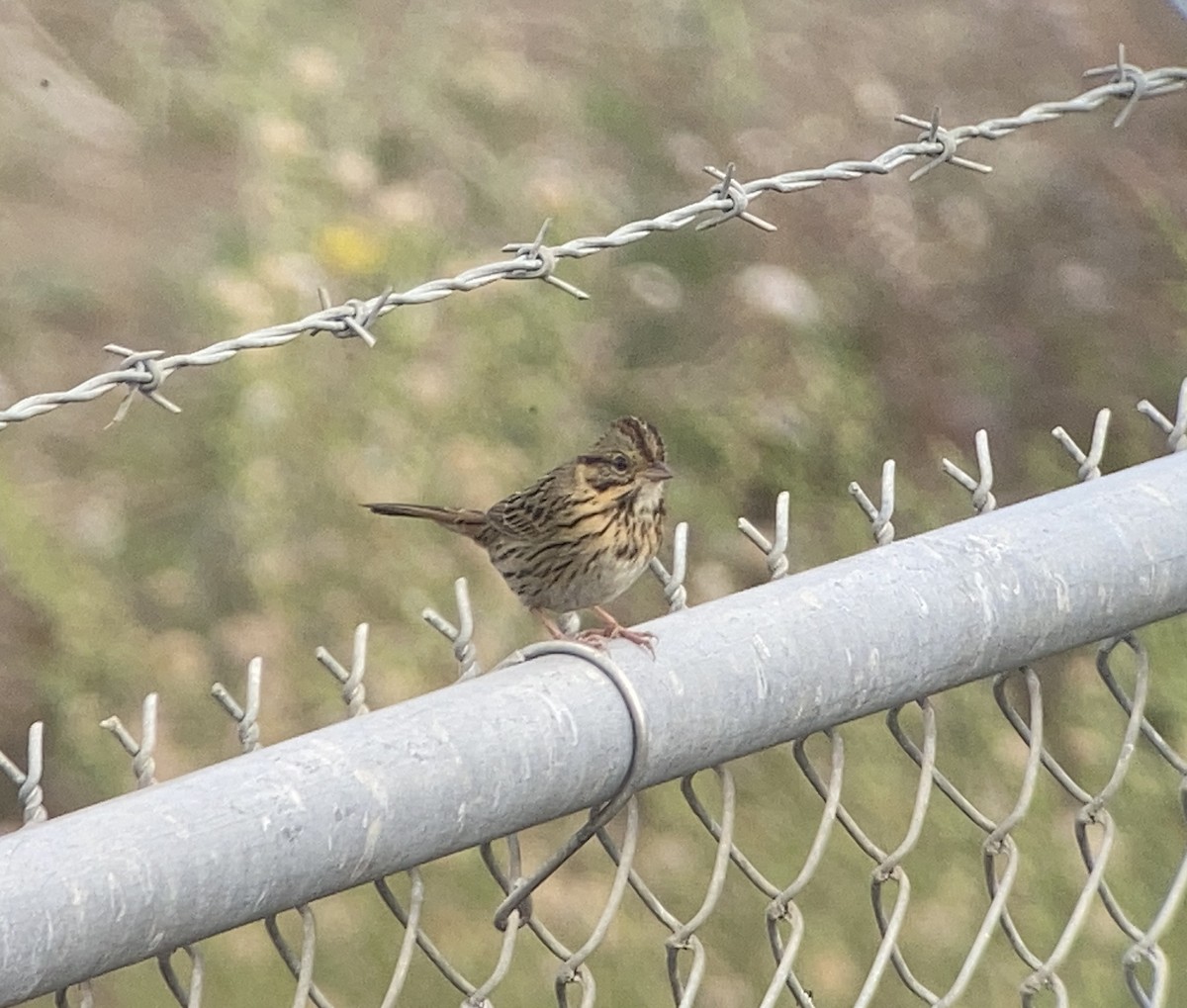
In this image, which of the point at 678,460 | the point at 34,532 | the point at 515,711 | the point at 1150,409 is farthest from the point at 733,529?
the point at 515,711

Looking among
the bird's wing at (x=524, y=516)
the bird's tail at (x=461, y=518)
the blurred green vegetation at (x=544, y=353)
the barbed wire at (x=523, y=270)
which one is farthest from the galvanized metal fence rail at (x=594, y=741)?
the blurred green vegetation at (x=544, y=353)

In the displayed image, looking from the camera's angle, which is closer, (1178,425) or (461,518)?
(1178,425)

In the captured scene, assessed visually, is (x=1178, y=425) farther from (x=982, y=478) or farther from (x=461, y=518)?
(x=461, y=518)

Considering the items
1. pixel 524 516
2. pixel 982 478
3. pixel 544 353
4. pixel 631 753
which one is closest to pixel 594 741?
pixel 631 753

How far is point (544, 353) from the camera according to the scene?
5.54m

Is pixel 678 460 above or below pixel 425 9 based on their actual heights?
below

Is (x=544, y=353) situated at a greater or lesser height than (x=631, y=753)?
greater

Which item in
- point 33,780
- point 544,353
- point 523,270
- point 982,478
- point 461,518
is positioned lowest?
point 33,780

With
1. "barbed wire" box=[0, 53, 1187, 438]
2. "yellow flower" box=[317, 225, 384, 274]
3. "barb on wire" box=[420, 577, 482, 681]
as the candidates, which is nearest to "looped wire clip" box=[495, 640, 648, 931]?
"barb on wire" box=[420, 577, 482, 681]

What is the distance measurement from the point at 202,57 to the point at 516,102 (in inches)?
35.7

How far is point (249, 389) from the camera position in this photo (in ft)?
17.5

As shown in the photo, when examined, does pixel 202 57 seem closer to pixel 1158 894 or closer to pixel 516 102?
pixel 516 102

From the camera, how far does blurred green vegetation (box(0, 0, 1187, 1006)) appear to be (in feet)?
15.6

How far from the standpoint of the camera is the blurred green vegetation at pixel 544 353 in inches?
188
